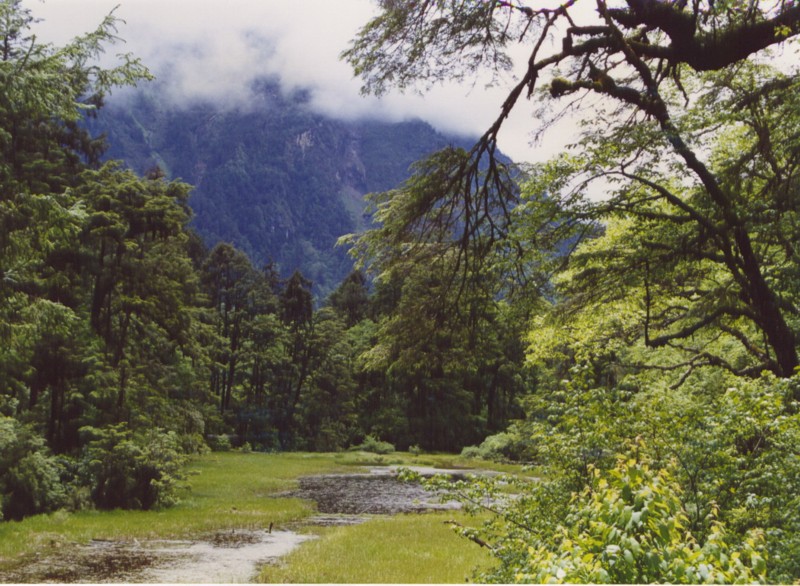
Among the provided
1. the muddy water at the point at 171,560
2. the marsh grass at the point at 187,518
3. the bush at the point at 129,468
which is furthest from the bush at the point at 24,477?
the muddy water at the point at 171,560

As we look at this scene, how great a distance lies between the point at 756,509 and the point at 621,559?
3757 mm

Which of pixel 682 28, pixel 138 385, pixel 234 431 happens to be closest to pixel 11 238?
pixel 682 28

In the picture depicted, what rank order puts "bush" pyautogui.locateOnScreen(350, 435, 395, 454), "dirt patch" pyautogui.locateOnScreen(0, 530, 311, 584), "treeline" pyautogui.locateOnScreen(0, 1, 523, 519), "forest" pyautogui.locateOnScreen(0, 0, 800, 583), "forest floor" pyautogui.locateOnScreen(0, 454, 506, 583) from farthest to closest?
"bush" pyautogui.locateOnScreen(350, 435, 395, 454), "forest floor" pyautogui.locateOnScreen(0, 454, 506, 583), "dirt patch" pyautogui.locateOnScreen(0, 530, 311, 584), "treeline" pyautogui.locateOnScreen(0, 1, 523, 519), "forest" pyautogui.locateOnScreen(0, 0, 800, 583)

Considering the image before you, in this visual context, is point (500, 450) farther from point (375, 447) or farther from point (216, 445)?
point (216, 445)

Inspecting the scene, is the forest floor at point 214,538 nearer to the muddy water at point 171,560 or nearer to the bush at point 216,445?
→ the muddy water at point 171,560

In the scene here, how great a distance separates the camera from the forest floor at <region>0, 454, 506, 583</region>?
1465 centimetres

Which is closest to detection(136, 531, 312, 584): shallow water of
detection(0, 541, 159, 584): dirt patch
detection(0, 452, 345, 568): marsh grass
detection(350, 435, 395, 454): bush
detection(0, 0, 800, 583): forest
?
detection(0, 541, 159, 584): dirt patch

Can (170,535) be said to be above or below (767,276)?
below

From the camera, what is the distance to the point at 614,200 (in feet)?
36.0

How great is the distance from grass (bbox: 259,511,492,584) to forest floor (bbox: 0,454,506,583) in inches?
6.3

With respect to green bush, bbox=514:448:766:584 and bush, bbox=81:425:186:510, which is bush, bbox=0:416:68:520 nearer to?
bush, bbox=81:425:186:510

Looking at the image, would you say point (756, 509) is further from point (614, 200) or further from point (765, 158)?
point (765, 158)

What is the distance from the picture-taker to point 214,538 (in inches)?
788

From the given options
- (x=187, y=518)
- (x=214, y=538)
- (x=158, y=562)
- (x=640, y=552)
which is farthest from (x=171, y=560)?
(x=640, y=552)
